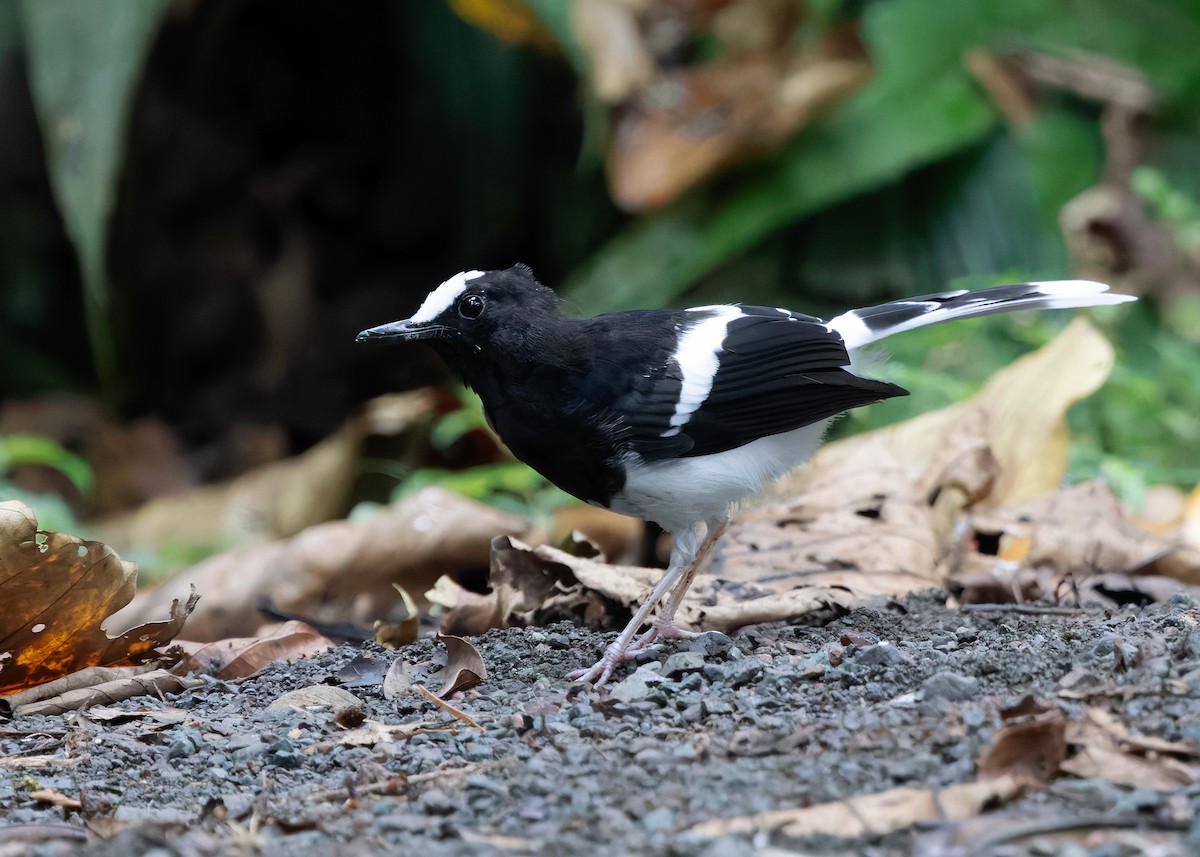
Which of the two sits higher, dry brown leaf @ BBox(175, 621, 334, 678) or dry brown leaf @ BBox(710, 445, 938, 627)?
dry brown leaf @ BBox(175, 621, 334, 678)

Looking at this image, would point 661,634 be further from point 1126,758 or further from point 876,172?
point 876,172

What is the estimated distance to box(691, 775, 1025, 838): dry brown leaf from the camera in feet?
6.39

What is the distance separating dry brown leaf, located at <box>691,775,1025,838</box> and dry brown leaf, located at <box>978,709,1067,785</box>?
6 cm

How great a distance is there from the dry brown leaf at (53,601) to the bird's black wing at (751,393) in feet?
4.06

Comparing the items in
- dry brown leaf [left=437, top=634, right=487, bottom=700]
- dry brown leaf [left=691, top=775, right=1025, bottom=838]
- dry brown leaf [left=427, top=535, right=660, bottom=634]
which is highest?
dry brown leaf [left=691, top=775, right=1025, bottom=838]

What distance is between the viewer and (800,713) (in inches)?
100

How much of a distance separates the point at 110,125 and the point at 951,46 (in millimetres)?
4473

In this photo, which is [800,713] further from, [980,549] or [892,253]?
[892,253]

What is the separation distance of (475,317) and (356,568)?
1381mm

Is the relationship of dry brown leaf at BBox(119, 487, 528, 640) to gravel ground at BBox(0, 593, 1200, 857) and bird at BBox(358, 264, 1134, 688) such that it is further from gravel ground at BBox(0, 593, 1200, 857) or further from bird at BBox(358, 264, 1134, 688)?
gravel ground at BBox(0, 593, 1200, 857)

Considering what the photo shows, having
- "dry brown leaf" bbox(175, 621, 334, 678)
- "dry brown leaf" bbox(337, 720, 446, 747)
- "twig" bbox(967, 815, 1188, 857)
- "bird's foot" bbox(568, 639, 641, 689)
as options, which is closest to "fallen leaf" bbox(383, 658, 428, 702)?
"dry brown leaf" bbox(337, 720, 446, 747)

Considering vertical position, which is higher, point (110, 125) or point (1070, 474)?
point (110, 125)

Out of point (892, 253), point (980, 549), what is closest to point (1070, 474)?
point (980, 549)

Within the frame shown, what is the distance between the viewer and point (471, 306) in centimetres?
351
